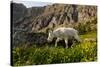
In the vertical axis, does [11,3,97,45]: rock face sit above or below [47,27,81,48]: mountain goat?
above

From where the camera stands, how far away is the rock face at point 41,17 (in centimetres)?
193

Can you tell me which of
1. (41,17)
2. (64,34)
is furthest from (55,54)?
(41,17)

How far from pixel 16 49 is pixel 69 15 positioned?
0.67 meters

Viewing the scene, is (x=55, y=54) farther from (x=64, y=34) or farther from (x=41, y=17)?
(x=41, y=17)

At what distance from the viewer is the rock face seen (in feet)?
6.35

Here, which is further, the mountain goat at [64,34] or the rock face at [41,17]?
the mountain goat at [64,34]

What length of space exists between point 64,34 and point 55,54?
0.77ft

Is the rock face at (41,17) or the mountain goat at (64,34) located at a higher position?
the rock face at (41,17)

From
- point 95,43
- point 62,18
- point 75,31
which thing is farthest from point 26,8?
point 95,43

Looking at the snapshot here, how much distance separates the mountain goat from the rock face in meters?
0.06

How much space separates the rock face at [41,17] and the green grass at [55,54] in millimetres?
100

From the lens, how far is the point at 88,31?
7.17 feet

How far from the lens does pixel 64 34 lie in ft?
6.88

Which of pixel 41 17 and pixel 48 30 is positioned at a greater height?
pixel 41 17
